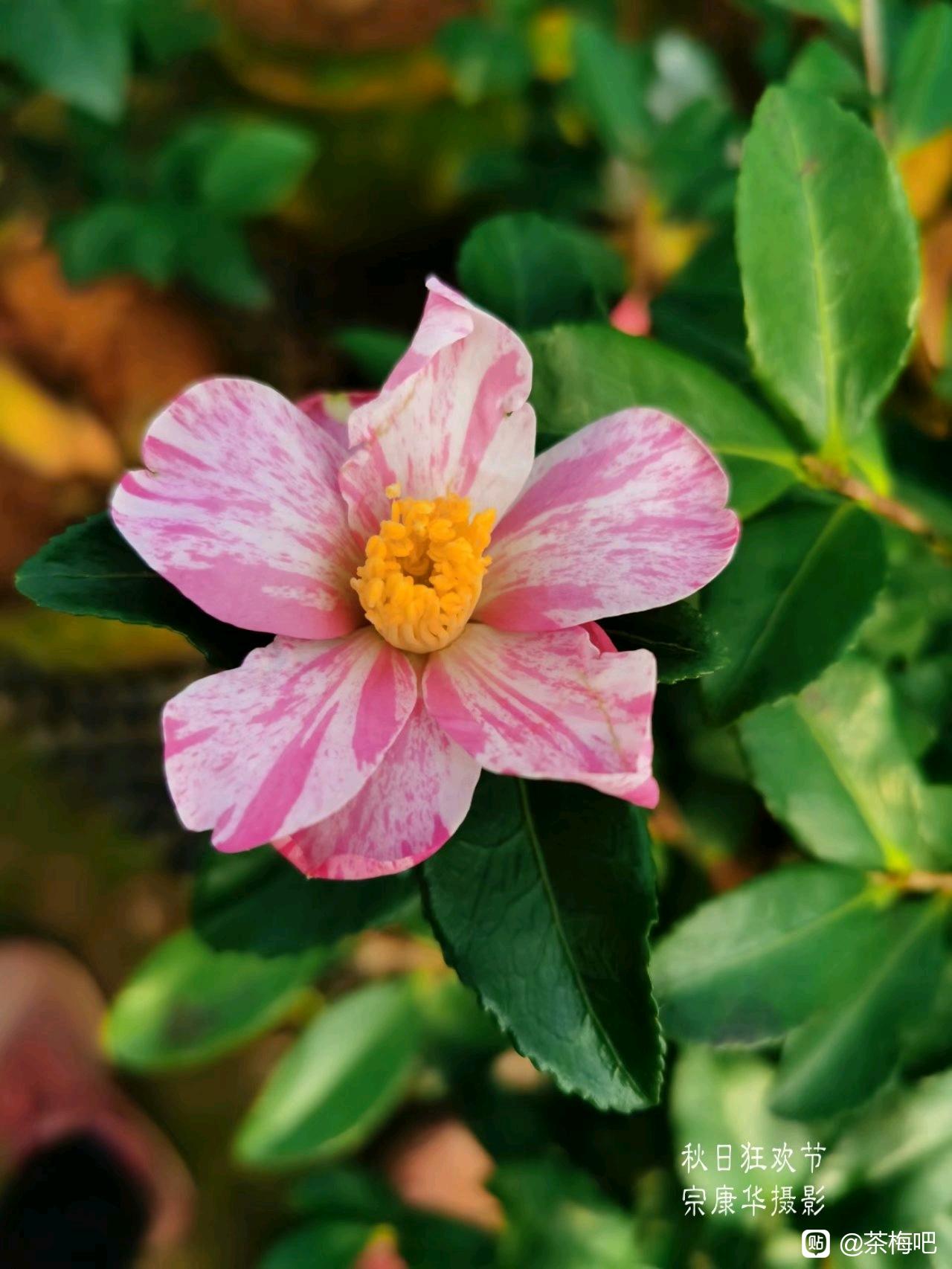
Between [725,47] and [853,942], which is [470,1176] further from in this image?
[725,47]

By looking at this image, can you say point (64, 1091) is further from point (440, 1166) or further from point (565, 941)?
point (565, 941)

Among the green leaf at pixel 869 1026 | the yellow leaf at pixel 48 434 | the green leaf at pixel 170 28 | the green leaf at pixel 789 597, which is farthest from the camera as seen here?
the yellow leaf at pixel 48 434

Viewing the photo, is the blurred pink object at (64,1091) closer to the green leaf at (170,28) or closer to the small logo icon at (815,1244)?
the small logo icon at (815,1244)

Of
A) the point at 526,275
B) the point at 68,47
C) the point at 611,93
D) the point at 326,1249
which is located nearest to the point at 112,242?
the point at 68,47

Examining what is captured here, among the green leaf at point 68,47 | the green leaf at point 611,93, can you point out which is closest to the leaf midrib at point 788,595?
the green leaf at point 611,93

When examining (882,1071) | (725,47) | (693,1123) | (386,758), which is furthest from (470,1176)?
(725,47)

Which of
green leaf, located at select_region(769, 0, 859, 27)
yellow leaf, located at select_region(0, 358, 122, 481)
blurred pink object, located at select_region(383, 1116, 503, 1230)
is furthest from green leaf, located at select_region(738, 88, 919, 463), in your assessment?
yellow leaf, located at select_region(0, 358, 122, 481)

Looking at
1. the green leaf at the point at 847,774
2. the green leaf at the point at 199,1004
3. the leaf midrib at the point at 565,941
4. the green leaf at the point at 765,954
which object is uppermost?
the leaf midrib at the point at 565,941

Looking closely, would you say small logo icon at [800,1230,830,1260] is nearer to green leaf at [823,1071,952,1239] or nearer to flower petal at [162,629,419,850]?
green leaf at [823,1071,952,1239]
